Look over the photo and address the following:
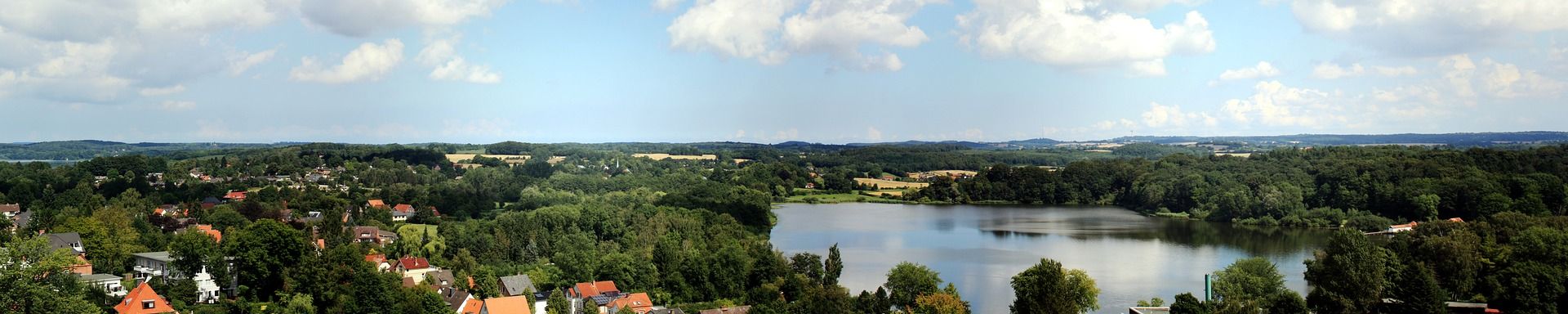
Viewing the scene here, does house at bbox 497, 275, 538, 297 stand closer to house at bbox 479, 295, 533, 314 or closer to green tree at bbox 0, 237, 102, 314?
house at bbox 479, 295, 533, 314

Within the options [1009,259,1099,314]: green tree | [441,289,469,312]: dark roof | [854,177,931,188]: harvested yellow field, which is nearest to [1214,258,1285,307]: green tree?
[1009,259,1099,314]: green tree

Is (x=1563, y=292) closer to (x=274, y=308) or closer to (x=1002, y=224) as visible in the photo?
(x=274, y=308)

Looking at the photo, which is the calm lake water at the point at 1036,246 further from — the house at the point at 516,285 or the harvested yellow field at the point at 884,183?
the harvested yellow field at the point at 884,183

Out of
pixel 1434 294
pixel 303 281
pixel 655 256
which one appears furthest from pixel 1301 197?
pixel 303 281

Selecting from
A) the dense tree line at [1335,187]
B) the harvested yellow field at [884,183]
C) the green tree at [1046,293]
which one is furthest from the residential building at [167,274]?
the harvested yellow field at [884,183]

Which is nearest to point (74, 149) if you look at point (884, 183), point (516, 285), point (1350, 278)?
point (884, 183)

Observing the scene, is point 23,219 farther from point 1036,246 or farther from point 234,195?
point 1036,246

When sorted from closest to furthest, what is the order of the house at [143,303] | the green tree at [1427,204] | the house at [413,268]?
the house at [143,303] < the house at [413,268] < the green tree at [1427,204]
